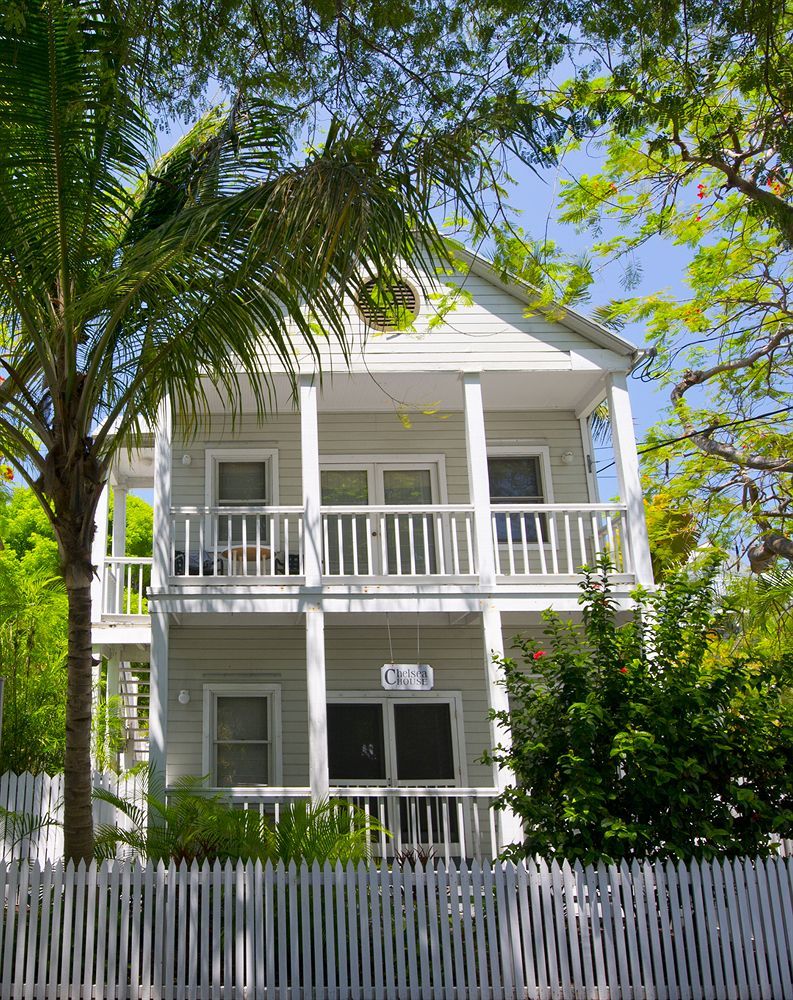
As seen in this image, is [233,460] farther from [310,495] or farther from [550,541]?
[550,541]

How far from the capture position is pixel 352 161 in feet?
21.6

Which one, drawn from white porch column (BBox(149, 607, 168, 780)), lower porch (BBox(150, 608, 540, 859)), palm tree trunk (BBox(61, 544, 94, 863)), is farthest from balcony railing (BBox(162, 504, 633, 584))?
palm tree trunk (BBox(61, 544, 94, 863))

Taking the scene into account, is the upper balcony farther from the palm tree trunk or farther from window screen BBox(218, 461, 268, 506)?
the palm tree trunk

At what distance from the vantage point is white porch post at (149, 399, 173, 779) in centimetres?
1164

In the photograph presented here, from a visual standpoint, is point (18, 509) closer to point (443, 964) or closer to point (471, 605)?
point (471, 605)

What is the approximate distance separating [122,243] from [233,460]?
21.0 ft

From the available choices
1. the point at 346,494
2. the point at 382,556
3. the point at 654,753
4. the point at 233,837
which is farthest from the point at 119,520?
the point at 654,753

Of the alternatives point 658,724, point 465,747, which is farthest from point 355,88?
point 465,747

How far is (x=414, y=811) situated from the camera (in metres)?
12.9

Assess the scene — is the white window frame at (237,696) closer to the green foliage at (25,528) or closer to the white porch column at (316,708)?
the white porch column at (316,708)

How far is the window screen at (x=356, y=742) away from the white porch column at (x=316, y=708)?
205cm

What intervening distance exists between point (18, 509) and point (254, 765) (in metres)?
21.1

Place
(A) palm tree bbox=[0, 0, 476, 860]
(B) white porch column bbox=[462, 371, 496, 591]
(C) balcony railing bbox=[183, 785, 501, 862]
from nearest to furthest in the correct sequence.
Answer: (A) palm tree bbox=[0, 0, 476, 860] < (C) balcony railing bbox=[183, 785, 501, 862] < (B) white porch column bbox=[462, 371, 496, 591]

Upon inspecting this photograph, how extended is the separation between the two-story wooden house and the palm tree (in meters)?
4.28
